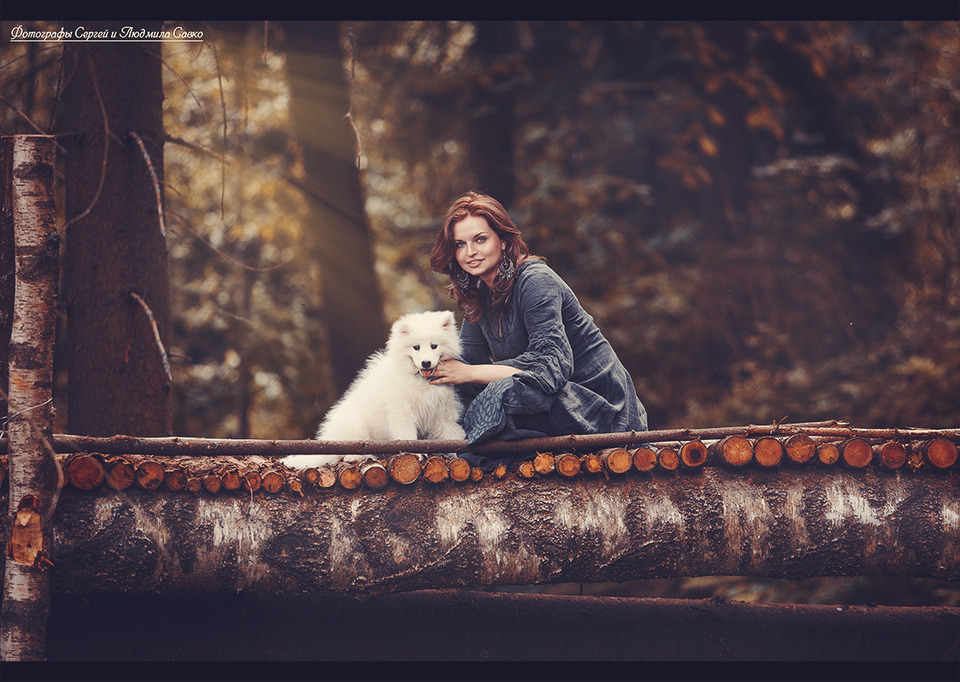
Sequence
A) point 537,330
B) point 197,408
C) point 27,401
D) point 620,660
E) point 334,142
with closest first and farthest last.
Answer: point 27,401, point 537,330, point 620,660, point 334,142, point 197,408

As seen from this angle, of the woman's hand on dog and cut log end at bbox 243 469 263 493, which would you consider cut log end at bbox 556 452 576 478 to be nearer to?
the woman's hand on dog

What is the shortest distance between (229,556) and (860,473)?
328 cm

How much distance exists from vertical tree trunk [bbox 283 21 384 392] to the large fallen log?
11.2 feet

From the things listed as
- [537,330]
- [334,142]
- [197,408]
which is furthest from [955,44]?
[197,408]

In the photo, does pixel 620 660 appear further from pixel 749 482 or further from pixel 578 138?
pixel 578 138

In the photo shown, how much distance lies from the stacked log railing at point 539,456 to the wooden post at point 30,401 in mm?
314

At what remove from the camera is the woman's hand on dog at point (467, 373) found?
4.02 meters

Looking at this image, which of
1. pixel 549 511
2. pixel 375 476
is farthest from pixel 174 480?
pixel 549 511

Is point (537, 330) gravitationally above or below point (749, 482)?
above

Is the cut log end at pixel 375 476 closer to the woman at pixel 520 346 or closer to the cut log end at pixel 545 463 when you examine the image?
the woman at pixel 520 346

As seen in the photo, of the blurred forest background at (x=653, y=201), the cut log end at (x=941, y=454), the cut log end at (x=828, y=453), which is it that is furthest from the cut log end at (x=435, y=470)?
the blurred forest background at (x=653, y=201)

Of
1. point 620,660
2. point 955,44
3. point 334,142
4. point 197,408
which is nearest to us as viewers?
point 620,660

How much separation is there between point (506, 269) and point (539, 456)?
41.7 inches

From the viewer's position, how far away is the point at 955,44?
9.43 metres
